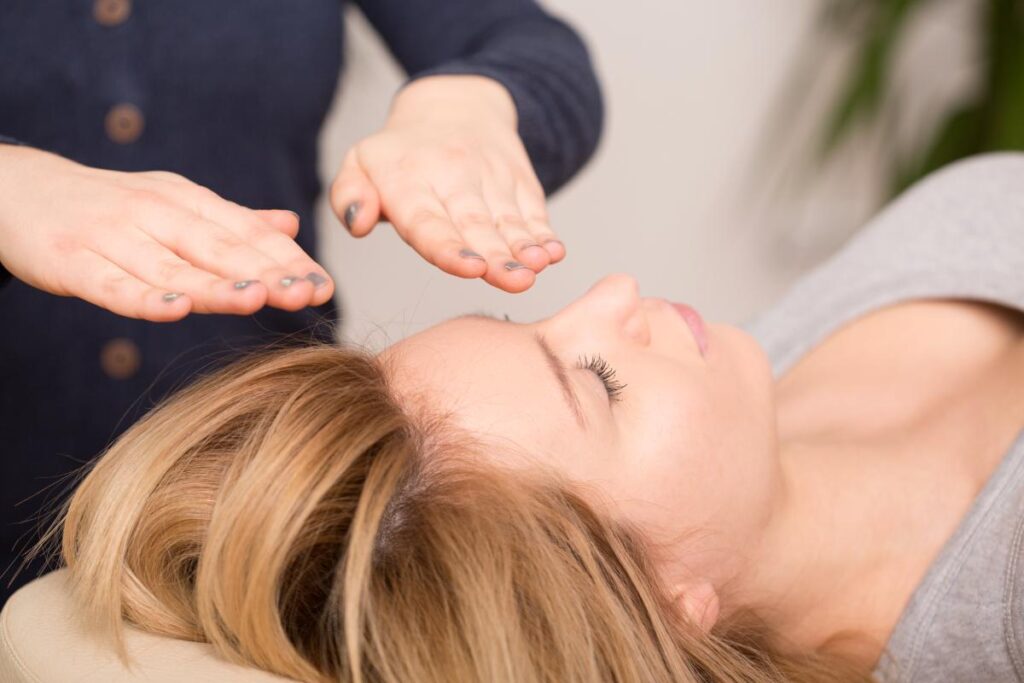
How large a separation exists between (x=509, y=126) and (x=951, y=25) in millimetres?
1591

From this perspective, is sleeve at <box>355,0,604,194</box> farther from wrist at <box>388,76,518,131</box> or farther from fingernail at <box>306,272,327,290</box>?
fingernail at <box>306,272,327,290</box>

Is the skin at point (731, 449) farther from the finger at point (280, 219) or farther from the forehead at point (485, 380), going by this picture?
the finger at point (280, 219)

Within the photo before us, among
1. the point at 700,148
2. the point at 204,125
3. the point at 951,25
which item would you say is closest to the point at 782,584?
the point at 204,125

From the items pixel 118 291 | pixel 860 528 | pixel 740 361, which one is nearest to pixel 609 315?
pixel 740 361

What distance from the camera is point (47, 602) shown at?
0.86 m

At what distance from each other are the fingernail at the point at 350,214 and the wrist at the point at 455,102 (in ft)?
0.51

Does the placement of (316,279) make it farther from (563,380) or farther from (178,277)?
(563,380)

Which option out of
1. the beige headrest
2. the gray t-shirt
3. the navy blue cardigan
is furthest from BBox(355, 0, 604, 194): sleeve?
the beige headrest

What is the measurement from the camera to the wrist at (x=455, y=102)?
1011 mm

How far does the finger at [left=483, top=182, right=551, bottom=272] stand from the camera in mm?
808

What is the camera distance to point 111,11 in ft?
3.73

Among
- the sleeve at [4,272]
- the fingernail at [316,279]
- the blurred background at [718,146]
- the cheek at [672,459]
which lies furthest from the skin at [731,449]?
the blurred background at [718,146]

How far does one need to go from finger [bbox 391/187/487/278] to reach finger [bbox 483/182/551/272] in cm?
4

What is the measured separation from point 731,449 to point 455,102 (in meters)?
0.45
